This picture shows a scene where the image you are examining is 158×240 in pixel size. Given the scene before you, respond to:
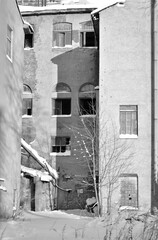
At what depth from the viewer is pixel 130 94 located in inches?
948

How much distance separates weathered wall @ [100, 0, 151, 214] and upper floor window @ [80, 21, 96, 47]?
7.17 m

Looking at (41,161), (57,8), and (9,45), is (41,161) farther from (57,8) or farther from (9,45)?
(57,8)

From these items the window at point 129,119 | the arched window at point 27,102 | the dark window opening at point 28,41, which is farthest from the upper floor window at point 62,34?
the window at point 129,119

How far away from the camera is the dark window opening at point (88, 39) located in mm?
32125

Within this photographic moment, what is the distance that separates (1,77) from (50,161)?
12649 mm

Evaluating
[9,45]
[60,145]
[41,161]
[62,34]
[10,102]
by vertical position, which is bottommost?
[41,161]

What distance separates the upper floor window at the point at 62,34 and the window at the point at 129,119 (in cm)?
1041

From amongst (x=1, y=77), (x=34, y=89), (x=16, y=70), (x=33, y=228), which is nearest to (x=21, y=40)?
(x=16, y=70)

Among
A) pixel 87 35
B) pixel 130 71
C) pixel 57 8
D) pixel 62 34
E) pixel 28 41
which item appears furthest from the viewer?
pixel 28 41

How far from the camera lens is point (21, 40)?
76.1ft

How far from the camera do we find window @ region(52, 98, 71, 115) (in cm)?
3175

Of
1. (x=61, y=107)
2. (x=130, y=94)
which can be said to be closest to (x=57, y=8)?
(x=61, y=107)

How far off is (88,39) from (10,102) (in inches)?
534

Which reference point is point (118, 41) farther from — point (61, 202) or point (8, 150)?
point (61, 202)
